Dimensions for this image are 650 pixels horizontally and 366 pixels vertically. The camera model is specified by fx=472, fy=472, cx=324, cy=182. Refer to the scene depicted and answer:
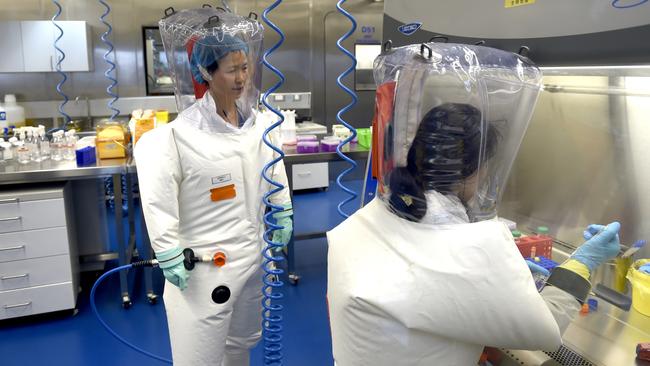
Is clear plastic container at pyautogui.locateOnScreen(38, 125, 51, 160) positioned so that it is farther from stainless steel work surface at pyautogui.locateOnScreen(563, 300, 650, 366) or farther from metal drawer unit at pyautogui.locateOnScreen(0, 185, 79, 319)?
stainless steel work surface at pyautogui.locateOnScreen(563, 300, 650, 366)

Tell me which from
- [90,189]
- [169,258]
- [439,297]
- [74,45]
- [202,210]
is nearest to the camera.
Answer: [439,297]

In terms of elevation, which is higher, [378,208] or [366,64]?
[366,64]

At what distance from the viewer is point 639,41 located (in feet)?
3.72

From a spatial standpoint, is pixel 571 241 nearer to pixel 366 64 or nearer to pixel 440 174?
pixel 440 174

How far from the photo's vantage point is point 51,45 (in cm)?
448

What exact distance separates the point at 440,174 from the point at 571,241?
1111 millimetres

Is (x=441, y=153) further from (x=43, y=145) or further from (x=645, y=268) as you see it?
(x=43, y=145)

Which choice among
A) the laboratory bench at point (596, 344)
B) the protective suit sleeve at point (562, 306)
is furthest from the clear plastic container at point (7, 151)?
the protective suit sleeve at point (562, 306)

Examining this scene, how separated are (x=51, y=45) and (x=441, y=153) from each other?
184 inches

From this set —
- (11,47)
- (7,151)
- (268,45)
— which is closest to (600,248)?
(7,151)

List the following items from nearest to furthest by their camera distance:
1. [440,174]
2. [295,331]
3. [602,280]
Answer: [440,174], [602,280], [295,331]

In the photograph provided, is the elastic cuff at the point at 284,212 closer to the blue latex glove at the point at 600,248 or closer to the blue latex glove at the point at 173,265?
the blue latex glove at the point at 173,265

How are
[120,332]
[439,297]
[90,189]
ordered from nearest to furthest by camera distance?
1. [439,297]
2. [120,332]
3. [90,189]

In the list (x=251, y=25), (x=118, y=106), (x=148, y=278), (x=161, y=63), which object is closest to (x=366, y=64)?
(x=161, y=63)
